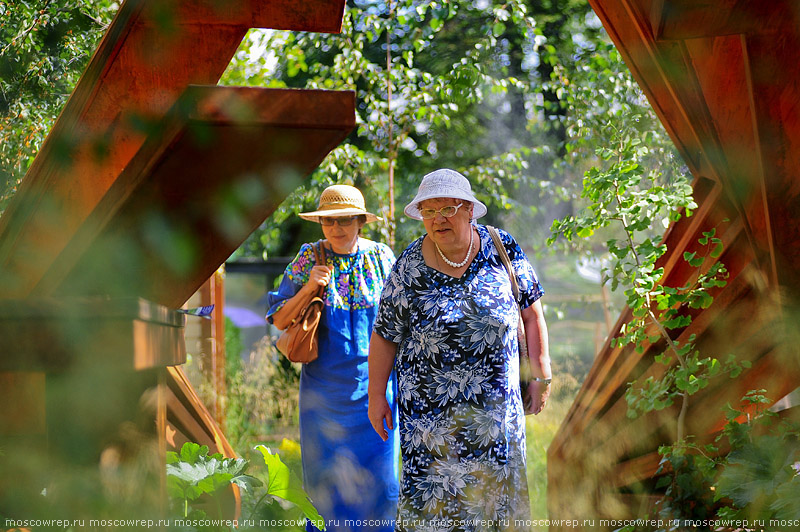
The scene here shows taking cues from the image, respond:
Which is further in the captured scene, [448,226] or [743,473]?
[448,226]

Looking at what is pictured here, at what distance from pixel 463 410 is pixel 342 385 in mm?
1198

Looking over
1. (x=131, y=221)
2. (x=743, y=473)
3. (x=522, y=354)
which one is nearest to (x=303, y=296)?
(x=522, y=354)

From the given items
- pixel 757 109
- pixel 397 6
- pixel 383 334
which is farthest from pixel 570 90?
pixel 757 109

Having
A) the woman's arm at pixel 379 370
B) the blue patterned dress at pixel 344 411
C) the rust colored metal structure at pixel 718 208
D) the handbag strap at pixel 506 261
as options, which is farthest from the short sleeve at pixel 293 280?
the rust colored metal structure at pixel 718 208

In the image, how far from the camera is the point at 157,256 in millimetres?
1213

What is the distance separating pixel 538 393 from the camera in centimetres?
316

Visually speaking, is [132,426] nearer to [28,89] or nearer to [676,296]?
[676,296]

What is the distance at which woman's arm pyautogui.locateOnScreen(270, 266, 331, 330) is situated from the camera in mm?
3953

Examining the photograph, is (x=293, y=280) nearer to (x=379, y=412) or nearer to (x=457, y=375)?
(x=379, y=412)

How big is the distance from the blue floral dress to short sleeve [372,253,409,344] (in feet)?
0.16

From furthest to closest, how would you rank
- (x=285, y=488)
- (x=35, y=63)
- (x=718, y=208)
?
(x=35, y=63), (x=718, y=208), (x=285, y=488)

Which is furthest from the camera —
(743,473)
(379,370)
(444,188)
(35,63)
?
(35,63)

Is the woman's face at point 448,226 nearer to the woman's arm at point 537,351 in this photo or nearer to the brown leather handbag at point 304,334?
the woman's arm at point 537,351

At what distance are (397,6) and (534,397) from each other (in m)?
4.04
